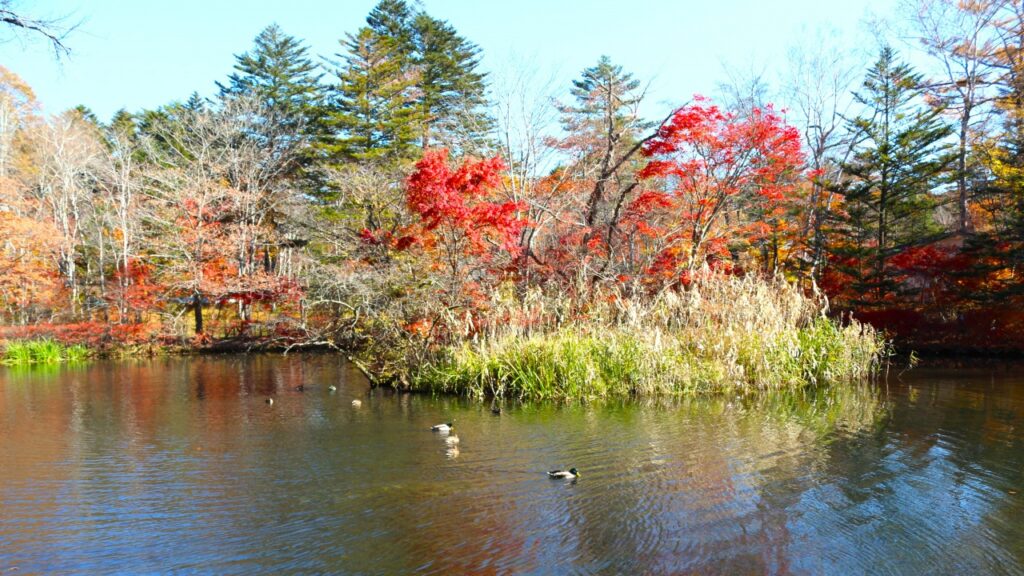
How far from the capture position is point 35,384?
1257cm

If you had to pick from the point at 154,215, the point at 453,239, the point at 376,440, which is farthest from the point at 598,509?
the point at 154,215

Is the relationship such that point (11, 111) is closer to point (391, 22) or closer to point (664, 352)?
point (391, 22)

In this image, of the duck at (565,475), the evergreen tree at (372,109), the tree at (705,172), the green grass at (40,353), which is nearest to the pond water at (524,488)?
the duck at (565,475)

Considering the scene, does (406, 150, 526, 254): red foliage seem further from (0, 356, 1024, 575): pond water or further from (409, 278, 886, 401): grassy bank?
(0, 356, 1024, 575): pond water

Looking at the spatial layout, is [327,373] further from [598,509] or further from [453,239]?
[598,509]

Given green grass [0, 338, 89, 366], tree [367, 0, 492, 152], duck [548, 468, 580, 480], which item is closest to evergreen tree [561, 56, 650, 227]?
tree [367, 0, 492, 152]

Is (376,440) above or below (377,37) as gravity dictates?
below

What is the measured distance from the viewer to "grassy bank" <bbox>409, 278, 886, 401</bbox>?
9.26 m

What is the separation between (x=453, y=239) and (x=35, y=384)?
8.52 m

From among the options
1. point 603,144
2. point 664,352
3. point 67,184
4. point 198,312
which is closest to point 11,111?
point 67,184

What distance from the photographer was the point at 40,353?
56.1 feet

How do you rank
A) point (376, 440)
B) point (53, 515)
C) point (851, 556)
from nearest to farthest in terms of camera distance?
point (851, 556)
point (53, 515)
point (376, 440)

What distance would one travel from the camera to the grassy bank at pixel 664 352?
364 inches

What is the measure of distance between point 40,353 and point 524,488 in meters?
17.0
